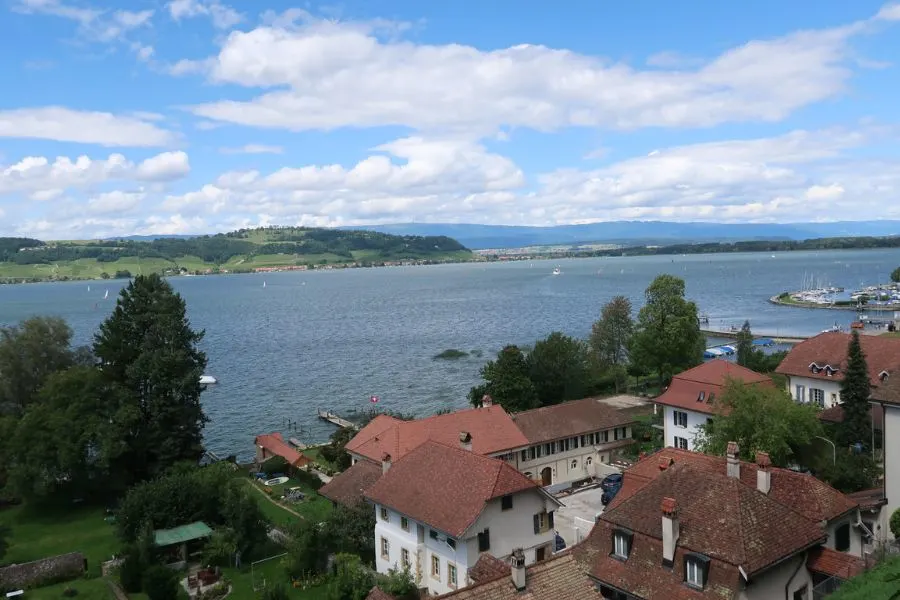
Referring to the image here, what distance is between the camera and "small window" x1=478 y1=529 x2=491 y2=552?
25.5 m

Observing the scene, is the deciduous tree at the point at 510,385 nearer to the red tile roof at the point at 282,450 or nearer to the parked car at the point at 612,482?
the parked car at the point at 612,482

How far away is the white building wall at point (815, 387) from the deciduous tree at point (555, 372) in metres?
16.6

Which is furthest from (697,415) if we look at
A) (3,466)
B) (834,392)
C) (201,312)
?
(201,312)

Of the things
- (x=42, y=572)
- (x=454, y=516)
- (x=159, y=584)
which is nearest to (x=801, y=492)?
(x=454, y=516)

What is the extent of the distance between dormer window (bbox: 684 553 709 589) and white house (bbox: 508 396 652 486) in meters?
21.3

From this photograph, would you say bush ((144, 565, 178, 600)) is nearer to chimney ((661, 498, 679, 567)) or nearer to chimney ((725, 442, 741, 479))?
chimney ((661, 498, 679, 567))

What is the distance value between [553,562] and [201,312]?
178490 mm

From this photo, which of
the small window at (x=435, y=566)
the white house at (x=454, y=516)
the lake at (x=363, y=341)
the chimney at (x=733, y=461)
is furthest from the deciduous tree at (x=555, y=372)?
the chimney at (x=733, y=461)

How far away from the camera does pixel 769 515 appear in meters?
19.1

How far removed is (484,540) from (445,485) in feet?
9.25

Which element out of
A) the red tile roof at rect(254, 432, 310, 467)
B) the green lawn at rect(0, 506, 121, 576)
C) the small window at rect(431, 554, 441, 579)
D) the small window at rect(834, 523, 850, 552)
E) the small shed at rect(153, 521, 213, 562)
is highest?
the small window at rect(834, 523, 850, 552)

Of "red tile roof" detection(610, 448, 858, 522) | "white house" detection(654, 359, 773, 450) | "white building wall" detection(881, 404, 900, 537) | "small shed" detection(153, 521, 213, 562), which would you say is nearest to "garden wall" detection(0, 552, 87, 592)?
"small shed" detection(153, 521, 213, 562)

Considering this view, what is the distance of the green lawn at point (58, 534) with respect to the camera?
112 feet

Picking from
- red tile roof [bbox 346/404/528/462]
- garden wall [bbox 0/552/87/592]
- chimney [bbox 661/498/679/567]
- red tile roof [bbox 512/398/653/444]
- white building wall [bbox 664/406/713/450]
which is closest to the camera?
chimney [bbox 661/498/679/567]
